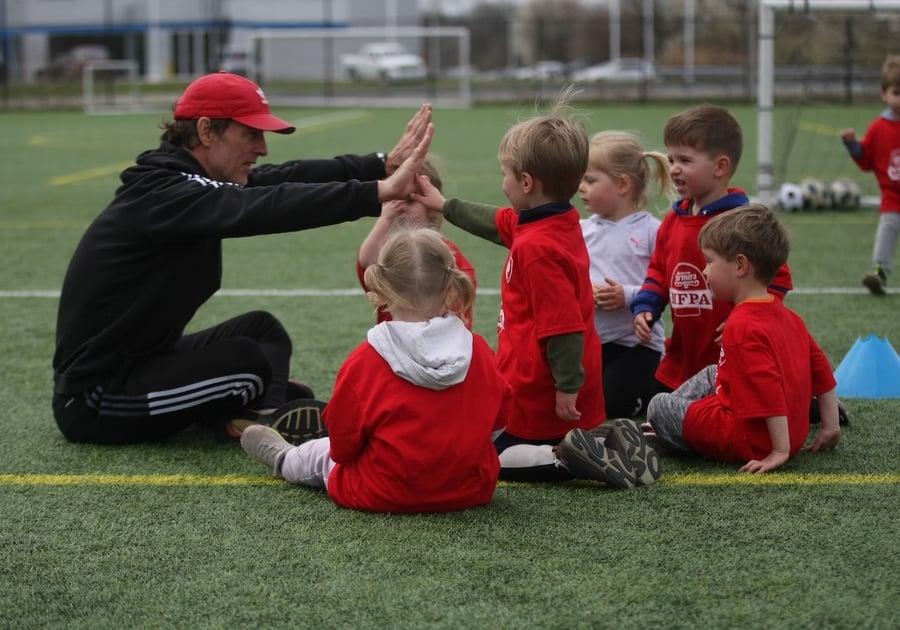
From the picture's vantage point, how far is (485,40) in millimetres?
61031

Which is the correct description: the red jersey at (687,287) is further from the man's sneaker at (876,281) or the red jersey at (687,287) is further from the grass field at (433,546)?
the man's sneaker at (876,281)

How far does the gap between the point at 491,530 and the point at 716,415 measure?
1064 millimetres

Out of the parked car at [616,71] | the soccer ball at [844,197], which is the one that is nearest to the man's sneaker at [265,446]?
the soccer ball at [844,197]

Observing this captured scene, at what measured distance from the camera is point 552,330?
12.6ft

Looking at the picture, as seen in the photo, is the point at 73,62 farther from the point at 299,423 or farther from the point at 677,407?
the point at 677,407

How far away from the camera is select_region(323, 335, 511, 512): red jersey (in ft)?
11.8

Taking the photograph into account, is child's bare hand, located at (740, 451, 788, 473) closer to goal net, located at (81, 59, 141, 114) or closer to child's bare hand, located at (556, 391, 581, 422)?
child's bare hand, located at (556, 391, 581, 422)

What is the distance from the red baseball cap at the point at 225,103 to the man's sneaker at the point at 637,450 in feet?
5.63

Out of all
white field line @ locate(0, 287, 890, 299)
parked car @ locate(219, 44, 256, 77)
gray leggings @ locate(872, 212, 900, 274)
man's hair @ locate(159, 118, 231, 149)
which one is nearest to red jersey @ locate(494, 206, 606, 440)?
man's hair @ locate(159, 118, 231, 149)

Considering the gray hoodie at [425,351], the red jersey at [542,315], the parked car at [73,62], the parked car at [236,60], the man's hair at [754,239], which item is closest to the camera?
the gray hoodie at [425,351]

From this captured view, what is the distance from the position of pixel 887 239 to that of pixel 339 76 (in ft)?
140

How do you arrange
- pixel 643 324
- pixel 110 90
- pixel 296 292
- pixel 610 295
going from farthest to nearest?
pixel 110 90
pixel 296 292
pixel 610 295
pixel 643 324

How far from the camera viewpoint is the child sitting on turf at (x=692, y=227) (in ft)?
15.3

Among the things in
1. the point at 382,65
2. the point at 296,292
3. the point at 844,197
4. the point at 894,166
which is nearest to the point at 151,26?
the point at 382,65
